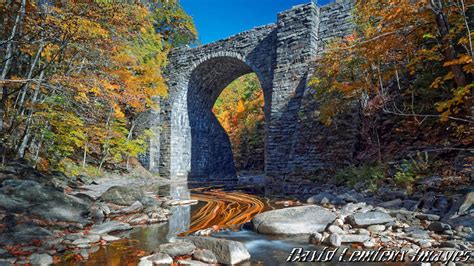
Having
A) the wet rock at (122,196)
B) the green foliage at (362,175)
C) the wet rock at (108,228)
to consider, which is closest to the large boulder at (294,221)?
the wet rock at (108,228)

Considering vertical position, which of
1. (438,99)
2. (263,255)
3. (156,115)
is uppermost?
(156,115)

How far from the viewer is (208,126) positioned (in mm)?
18500

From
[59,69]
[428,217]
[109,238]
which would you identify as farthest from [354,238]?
[59,69]

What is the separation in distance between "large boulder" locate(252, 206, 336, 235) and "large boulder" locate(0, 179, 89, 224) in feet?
9.91

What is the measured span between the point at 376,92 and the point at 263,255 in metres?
6.59

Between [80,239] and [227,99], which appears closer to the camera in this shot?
[80,239]

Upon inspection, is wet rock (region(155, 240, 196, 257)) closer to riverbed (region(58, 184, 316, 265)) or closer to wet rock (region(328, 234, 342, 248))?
riverbed (region(58, 184, 316, 265))

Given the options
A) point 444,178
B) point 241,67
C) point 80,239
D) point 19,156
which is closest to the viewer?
point 80,239

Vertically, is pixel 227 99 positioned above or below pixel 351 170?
above

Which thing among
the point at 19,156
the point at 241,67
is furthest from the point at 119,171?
the point at 241,67

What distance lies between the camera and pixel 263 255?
3.64 metres

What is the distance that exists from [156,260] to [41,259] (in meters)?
1.26

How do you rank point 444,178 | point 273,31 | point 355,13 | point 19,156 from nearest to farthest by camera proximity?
point 444,178, point 19,156, point 355,13, point 273,31

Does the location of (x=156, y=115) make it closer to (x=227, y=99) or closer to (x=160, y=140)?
(x=160, y=140)
